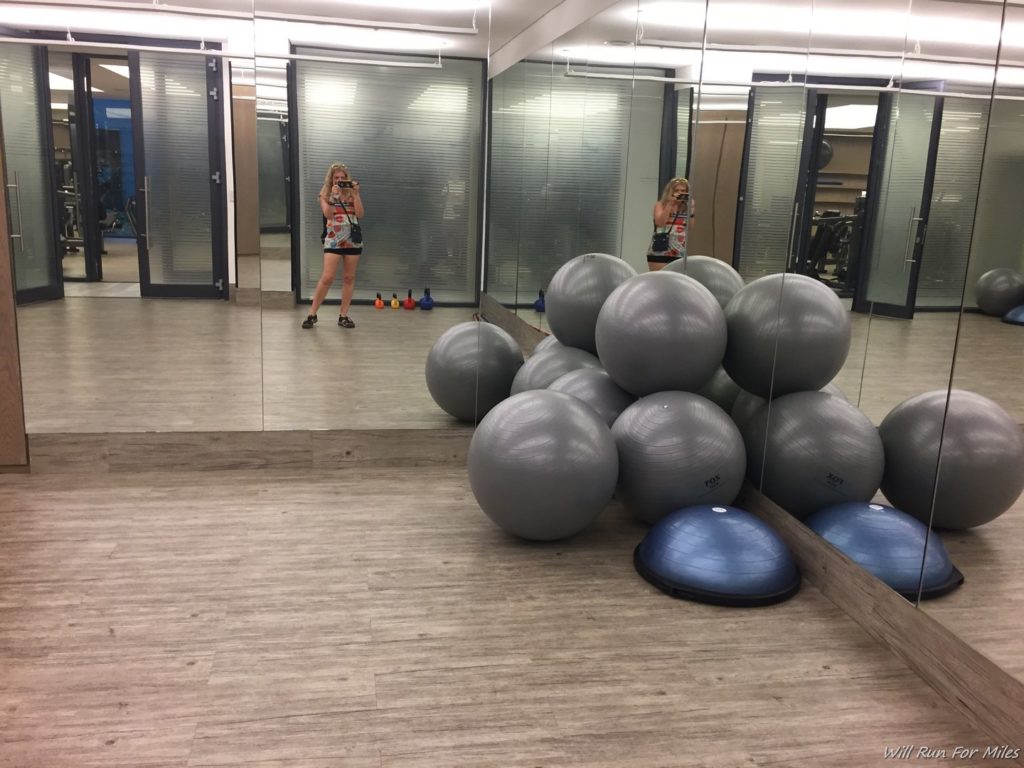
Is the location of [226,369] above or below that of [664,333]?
below

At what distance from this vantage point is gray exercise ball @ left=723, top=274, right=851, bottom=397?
308cm

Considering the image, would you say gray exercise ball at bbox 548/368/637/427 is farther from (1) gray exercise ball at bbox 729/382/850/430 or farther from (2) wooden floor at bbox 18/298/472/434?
(2) wooden floor at bbox 18/298/472/434

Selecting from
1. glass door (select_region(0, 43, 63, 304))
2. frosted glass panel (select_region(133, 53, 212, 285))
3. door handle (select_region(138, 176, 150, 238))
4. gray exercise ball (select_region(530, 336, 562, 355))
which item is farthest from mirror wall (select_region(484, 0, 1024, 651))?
glass door (select_region(0, 43, 63, 304))

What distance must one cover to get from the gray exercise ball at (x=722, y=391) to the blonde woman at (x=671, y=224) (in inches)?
29.4

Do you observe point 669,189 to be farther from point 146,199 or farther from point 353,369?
point 146,199

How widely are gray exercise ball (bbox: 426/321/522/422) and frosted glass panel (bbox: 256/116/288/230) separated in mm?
1051

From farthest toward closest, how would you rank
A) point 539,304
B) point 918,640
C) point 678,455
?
point 539,304
point 678,455
point 918,640

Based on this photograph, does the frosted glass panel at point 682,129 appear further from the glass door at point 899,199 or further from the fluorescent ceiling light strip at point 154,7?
the fluorescent ceiling light strip at point 154,7

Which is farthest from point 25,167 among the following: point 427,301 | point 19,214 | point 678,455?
point 678,455

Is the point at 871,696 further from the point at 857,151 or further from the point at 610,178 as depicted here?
the point at 610,178

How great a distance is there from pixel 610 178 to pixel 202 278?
2441 millimetres

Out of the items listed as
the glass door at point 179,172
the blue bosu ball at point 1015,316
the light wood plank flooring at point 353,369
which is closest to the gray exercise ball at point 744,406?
the blue bosu ball at point 1015,316

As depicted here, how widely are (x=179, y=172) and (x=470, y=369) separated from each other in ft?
5.76

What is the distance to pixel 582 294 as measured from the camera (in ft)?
12.9
